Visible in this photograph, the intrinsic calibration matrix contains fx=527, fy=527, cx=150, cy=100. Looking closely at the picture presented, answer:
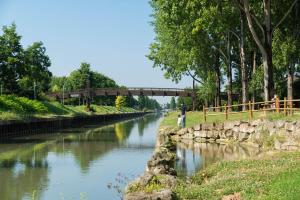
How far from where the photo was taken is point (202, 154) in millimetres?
27078

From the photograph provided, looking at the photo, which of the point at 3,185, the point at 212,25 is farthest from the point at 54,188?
the point at 212,25

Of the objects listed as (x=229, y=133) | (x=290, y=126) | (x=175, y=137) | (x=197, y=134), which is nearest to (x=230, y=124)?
(x=229, y=133)

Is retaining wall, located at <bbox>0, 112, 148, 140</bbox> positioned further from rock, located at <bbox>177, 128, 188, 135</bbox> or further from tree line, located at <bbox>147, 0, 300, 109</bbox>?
rock, located at <bbox>177, 128, 188, 135</bbox>

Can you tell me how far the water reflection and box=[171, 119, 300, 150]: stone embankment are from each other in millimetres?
958

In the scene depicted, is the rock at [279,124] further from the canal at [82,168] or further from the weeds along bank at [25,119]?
the weeds along bank at [25,119]

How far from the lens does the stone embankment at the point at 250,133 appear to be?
25891 mm

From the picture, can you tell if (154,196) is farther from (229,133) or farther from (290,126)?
(229,133)

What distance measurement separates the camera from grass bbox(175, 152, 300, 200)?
40.3ft

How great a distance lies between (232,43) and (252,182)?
1803 inches

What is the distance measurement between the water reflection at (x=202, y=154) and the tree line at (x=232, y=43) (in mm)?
6468

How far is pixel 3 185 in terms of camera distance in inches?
844

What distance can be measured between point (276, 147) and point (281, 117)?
2.75 meters

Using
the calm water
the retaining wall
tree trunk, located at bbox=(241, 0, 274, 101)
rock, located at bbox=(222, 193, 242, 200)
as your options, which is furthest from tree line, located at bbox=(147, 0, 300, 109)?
rock, located at bbox=(222, 193, 242, 200)

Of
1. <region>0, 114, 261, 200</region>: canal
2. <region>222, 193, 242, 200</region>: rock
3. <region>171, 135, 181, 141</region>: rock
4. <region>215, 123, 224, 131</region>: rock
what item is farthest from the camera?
<region>171, 135, 181, 141</region>: rock
